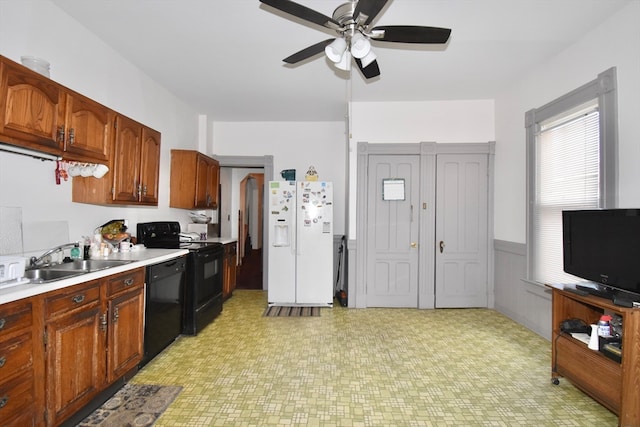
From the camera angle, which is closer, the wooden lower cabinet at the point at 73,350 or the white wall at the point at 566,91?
the wooden lower cabinet at the point at 73,350

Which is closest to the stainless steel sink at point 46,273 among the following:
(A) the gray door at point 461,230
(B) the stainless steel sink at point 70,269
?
(B) the stainless steel sink at point 70,269

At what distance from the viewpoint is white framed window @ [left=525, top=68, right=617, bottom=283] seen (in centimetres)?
259

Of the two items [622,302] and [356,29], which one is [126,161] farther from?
[622,302]

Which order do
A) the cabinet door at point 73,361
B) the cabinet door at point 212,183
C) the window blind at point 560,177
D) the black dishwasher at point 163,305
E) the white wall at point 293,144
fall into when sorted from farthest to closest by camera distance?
the white wall at point 293,144
the cabinet door at point 212,183
the window blind at point 560,177
the black dishwasher at point 163,305
the cabinet door at point 73,361

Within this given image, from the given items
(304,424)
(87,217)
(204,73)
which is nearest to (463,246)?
(304,424)

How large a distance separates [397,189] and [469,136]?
4.11ft

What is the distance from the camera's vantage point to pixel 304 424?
2021 mm

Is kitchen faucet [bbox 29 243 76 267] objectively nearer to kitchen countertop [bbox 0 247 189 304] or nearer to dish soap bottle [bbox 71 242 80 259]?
dish soap bottle [bbox 71 242 80 259]

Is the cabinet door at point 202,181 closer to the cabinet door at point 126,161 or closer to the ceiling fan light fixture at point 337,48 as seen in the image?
the cabinet door at point 126,161

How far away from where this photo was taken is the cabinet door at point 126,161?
2.78 metres

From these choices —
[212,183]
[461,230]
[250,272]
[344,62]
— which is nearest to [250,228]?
[250,272]

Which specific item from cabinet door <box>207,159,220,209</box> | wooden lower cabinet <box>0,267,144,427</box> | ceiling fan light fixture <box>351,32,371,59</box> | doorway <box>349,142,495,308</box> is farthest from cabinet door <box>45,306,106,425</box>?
doorway <box>349,142,495,308</box>

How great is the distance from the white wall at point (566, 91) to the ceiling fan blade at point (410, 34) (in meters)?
1.65

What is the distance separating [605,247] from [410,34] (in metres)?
1.98
